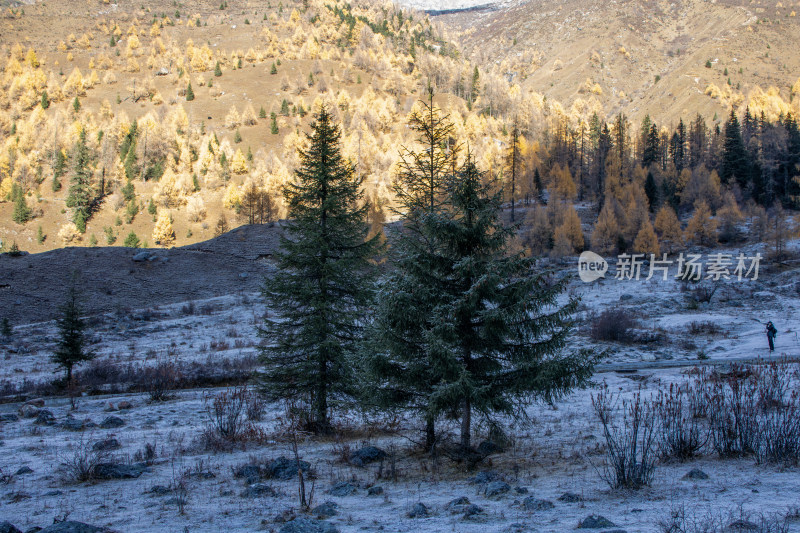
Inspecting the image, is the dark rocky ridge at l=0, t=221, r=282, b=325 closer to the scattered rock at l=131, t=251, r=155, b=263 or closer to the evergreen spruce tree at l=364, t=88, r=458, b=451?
the scattered rock at l=131, t=251, r=155, b=263

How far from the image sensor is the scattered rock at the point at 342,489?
6.57 metres

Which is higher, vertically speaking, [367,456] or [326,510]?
[326,510]

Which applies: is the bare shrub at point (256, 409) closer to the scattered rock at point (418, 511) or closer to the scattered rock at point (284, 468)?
the scattered rock at point (284, 468)

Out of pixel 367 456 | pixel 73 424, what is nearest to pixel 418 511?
pixel 367 456

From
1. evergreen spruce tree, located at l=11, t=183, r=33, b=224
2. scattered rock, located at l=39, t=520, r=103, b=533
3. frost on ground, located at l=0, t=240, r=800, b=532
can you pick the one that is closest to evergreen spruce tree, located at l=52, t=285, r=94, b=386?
frost on ground, located at l=0, t=240, r=800, b=532

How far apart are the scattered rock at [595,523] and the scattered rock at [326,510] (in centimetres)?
291

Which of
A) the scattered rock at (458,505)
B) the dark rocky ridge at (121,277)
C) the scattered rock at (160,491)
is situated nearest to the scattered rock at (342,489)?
the scattered rock at (458,505)

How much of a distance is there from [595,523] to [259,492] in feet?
14.9

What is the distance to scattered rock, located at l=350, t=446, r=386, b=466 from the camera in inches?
329

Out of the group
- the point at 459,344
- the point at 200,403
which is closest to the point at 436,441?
the point at 459,344

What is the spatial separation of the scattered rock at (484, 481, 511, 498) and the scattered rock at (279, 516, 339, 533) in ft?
7.46

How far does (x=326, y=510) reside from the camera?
5.66 metres

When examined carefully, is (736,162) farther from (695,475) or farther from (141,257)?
(141,257)

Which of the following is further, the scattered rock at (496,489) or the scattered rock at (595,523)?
the scattered rock at (496,489)
